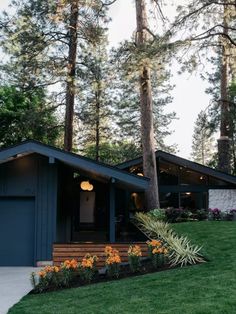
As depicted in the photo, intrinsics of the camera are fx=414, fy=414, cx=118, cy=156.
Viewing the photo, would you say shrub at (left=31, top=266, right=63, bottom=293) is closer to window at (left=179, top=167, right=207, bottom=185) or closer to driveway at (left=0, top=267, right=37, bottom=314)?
driveway at (left=0, top=267, right=37, bottom=314)

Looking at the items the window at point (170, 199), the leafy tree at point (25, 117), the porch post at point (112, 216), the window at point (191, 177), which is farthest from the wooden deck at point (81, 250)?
the leafy tree at point (25, 117)

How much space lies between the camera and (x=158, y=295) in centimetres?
648

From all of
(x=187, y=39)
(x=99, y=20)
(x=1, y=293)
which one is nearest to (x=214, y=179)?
(x=187, y=39)

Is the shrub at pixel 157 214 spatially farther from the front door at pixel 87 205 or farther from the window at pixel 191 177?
the front door at pixel 87 205

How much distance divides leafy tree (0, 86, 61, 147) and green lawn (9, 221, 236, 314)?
49.9 feet

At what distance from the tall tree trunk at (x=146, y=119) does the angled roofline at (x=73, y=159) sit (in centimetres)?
585

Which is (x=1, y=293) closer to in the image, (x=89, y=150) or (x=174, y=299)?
(x=174, y=299)

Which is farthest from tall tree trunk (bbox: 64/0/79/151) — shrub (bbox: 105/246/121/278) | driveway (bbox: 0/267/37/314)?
shrub (bbox: 105/246/121/278)

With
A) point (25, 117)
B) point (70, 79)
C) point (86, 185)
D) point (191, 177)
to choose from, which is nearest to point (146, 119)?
point (86, 185)

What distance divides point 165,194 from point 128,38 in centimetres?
806

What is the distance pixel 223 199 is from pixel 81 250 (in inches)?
482

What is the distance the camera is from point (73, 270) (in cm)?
826

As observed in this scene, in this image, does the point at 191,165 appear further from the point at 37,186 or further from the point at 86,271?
the point at 86,271

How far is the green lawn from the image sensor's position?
578 centimetres
